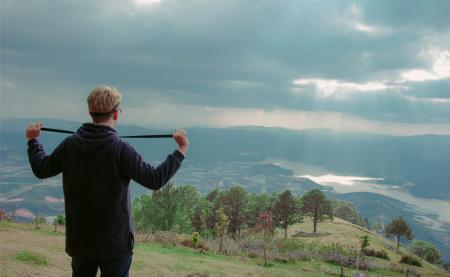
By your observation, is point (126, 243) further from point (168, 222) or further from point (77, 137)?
point (168, 222)

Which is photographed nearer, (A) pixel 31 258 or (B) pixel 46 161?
(B) pixel 46 161

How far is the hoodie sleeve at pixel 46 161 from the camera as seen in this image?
136 inches

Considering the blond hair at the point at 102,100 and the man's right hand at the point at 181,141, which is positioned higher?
the blond hair at the point at 102,100

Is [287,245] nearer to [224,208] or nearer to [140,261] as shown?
[140,261]

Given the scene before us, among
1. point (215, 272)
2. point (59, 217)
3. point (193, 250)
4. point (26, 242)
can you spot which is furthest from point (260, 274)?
point (59, 217)

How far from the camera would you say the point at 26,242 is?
37.1 feet

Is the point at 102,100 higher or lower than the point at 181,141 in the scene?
higher

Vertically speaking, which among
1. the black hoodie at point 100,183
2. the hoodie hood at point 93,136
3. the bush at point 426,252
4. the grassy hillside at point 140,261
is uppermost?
the hoodie hood at point 93,136

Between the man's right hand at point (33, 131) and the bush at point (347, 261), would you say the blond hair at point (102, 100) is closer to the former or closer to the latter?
the man's right hand at point (33, 131)

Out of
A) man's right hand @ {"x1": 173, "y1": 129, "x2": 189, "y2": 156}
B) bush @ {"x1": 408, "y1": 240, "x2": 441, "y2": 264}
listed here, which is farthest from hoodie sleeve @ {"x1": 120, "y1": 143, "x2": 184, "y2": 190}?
bush @ {"x1": 408, "y1": 240, "x2": 441, "y2": 264}

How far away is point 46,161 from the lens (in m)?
3.56

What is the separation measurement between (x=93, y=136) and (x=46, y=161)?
63 centimetres

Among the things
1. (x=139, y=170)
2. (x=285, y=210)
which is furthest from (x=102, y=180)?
(x=285, y=210)

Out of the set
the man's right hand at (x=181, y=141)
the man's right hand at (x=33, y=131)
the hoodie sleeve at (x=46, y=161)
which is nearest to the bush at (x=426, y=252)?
the man's right hand at (x=181, y=141)
